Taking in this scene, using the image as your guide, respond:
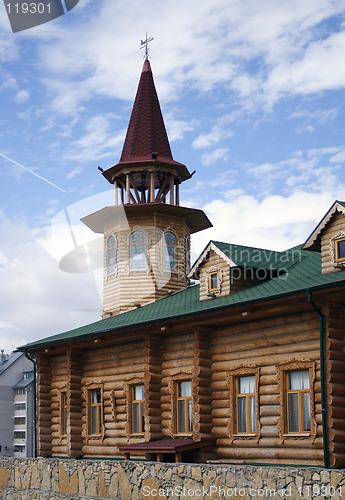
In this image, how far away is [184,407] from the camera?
21953mm

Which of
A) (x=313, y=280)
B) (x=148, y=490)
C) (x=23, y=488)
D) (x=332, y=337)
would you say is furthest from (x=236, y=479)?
(x=23, y=488)

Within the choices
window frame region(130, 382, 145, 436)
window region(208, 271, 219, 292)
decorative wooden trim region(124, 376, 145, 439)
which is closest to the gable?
window region(208, 271, 219, 292)

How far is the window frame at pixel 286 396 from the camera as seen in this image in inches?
697

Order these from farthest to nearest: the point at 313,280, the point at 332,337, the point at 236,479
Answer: the point at 313,280
the point at 332,337
the point at 236,479

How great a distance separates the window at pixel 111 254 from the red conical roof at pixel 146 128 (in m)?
3.68

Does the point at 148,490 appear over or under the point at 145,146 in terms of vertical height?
under

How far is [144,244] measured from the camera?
99.9 ft

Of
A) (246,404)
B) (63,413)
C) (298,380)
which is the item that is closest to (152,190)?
(63,413)

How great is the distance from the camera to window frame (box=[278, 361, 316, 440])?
17.7 meters

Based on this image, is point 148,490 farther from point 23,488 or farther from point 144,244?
point 144,244

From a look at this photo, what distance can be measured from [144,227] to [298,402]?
14.1 meters

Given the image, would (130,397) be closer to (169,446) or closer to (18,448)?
(169,446)

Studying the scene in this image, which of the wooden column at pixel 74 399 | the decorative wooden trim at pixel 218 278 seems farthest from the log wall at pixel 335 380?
the wooden column at pixel 74 399

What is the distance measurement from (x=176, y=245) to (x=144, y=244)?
1588mm
